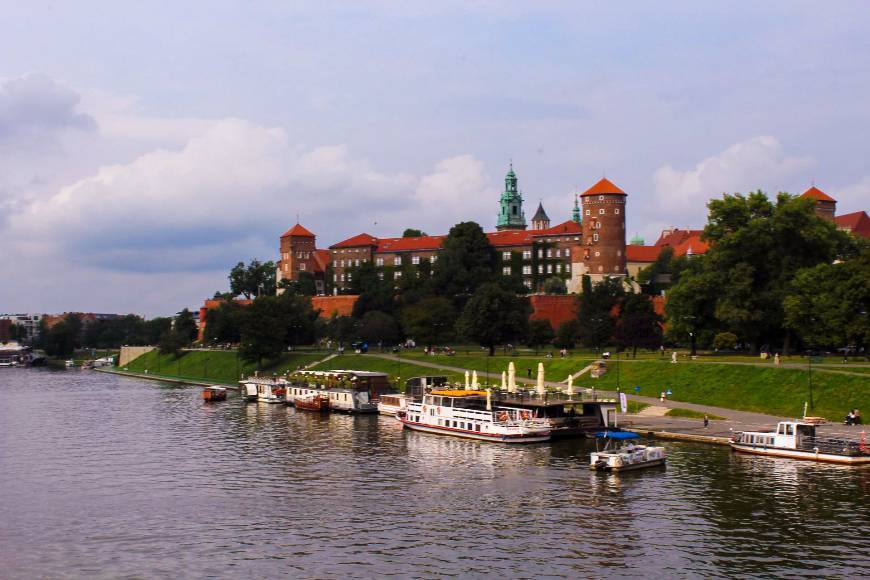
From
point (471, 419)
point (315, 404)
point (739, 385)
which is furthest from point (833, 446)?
point (315, 404)

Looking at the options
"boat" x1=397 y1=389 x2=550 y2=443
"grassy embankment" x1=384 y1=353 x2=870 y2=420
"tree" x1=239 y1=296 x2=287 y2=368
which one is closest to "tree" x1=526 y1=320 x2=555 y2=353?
"grassy embankment" x1=384 y1=353 x2=870 y2=420

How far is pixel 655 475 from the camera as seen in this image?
57.1 meters

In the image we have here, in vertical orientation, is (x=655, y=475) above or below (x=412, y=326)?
below

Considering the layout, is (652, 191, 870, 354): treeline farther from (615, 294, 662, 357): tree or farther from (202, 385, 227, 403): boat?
(202, 385, 227, 403): boat

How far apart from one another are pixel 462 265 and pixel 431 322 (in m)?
43.4

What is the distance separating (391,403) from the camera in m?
95.3

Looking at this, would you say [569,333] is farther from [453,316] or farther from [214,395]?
[214,395]

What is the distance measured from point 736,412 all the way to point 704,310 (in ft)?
97.2

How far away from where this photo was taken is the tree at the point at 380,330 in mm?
159625

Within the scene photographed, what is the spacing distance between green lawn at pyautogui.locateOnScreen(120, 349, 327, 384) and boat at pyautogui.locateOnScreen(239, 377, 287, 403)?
2445 cm

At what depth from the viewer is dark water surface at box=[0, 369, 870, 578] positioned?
130 feet

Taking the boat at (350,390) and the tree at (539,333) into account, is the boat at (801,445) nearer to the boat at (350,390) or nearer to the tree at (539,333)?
the boat at (350,390)

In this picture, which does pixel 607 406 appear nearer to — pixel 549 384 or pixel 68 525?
pixel 549 384

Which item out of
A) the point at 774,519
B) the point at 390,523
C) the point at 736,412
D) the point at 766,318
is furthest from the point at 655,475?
the point at 766,318
